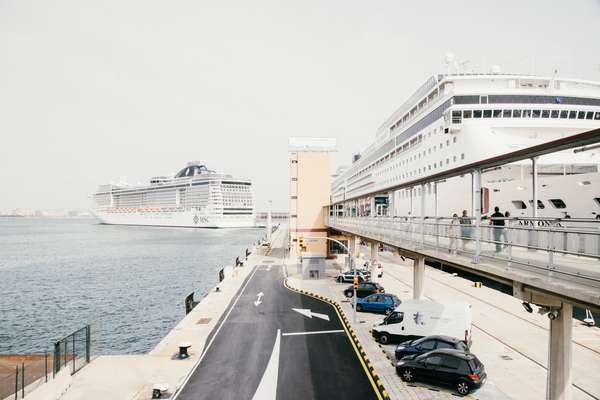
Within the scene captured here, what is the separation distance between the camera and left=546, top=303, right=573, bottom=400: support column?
10.3m

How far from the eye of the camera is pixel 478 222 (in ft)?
Result: 37.5

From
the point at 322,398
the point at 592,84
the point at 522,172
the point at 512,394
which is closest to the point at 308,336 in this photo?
the point at 322,398

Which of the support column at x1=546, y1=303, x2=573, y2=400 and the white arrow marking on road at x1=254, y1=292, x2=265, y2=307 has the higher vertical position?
the support column at x1=546, y1=303, x2=573, y2=400

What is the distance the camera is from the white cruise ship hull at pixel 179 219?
16012 cm

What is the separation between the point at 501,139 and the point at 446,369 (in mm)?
25799

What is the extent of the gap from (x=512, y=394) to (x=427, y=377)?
9.88ft

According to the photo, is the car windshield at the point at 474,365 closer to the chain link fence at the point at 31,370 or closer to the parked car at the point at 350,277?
the chain link fence at the point at 31,370

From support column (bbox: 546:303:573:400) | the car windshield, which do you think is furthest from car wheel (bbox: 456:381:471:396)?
support column (bbox: 546:303:573:400)

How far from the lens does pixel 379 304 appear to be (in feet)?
86.4

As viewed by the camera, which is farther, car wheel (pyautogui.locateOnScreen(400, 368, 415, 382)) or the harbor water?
the harbor water

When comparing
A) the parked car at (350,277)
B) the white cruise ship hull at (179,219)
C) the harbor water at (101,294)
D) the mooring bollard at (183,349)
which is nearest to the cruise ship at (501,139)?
the parked car at (350,277)

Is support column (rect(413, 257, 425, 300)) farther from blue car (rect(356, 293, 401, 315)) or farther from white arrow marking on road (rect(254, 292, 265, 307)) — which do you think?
white arrow marking on road (rect(254, 292, 265, 307))

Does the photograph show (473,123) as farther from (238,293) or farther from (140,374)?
(140,374)

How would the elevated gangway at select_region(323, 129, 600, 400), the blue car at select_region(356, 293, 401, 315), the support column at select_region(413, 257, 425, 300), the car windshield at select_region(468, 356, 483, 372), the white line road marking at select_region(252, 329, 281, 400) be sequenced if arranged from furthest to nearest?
the blue car at select_region(356, 293, 401, 315) < the support column at select_region(413, 257, 425, 300) < the white line road marking at select_region(252, 329, 281, 400) < the car windshield at select_region(468, 356, 483, 372) < the elevated gangway at select_region(323, 129, 600, 400)
